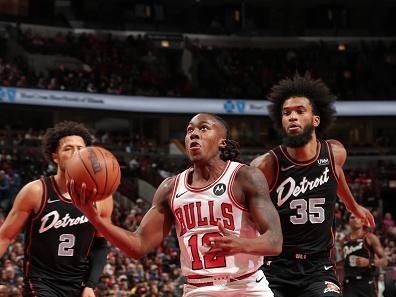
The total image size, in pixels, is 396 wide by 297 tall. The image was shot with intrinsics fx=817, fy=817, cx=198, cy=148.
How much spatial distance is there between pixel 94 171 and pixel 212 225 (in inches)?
31.3

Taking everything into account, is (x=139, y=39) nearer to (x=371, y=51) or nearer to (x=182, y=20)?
(x=182, y=20)

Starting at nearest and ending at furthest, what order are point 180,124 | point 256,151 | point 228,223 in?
point 228,223
point 256,151
point 180,124

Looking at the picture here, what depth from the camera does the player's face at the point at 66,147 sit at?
21.2 ft

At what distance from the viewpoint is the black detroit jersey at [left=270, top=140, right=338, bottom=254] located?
6.18 m

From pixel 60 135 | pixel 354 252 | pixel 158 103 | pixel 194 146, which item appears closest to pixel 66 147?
pixel 60 135

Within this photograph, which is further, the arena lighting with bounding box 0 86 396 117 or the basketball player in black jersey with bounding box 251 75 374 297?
the arena lighting with bounding box 0 86 396 117

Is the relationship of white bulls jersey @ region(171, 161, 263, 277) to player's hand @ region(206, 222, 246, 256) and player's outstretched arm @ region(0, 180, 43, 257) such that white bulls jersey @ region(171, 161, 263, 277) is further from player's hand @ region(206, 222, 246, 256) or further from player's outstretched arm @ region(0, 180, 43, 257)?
player's outstretched arm @ region(0, 180, 43, 257)

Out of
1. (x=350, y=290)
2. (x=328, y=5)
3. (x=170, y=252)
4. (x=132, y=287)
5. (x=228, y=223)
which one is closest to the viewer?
(x=228, y=223)

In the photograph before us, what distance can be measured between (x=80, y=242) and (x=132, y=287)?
874 centimetres

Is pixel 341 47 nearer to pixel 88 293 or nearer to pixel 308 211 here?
pixel 308 211

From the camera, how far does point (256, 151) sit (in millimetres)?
30719

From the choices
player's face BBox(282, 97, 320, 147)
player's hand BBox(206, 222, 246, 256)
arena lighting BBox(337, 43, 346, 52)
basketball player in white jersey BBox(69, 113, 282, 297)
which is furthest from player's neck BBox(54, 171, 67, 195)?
arena lighting BBox(337, 43, 346, 52)

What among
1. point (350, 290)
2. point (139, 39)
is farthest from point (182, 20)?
point (350, 290)

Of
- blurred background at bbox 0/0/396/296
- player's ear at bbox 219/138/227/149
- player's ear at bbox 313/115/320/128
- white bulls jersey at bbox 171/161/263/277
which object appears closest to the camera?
white bulls jersey at bbox 171/161/263/277
